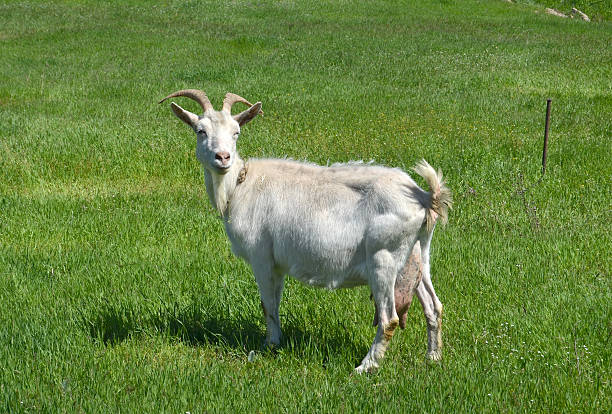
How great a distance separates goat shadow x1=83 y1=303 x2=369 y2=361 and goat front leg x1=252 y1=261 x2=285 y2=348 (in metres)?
0.10

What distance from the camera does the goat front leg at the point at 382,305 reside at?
16.3 ft

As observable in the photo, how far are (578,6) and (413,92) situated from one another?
2898 centimetres

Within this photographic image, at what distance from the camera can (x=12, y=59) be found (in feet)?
69.8

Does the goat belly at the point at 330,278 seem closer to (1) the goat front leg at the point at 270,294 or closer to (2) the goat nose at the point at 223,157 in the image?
(1) the goat front leg at the point at 270,294

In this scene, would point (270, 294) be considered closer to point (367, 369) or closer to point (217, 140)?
point (367, 369)

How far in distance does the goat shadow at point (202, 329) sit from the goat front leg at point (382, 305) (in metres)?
0.37

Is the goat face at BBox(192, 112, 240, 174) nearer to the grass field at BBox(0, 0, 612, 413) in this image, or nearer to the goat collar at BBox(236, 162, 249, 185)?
the goat collar at BBox(236, 162, 249, 185)

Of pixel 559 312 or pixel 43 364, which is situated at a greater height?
pixel 559 312

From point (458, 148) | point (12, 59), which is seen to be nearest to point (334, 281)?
point (458, 148)

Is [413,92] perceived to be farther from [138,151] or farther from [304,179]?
[304,179]

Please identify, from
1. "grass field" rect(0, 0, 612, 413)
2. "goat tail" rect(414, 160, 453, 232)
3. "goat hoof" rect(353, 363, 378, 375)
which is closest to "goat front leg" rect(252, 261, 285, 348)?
"grass field" rect(0, 0, 612, 413)

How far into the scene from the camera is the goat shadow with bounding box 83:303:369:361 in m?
5.57

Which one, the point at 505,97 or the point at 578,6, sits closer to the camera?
the point at 505,97

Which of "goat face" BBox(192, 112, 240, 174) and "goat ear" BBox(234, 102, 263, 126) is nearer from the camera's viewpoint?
"goat face" BBox(192, 112, 240, 174)
